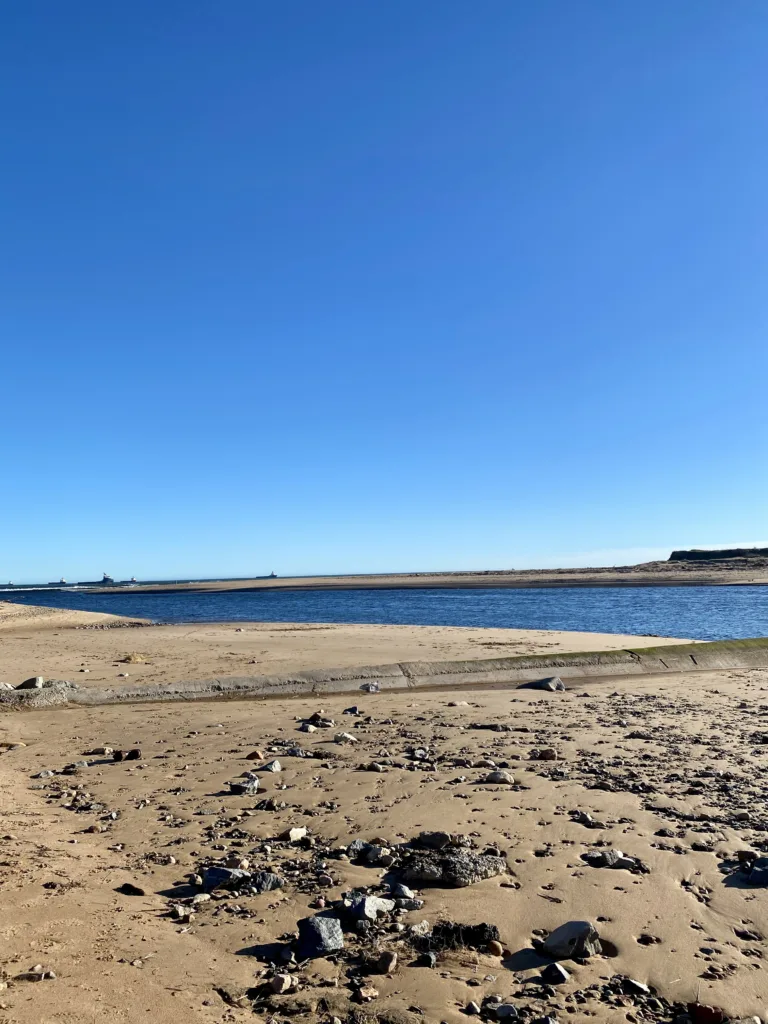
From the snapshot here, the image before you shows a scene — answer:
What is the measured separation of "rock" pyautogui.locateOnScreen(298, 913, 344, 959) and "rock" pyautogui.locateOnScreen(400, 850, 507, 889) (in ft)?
3.25

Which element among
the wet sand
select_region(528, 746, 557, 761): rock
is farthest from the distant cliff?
select_region(528, 746, 557, 761): rock

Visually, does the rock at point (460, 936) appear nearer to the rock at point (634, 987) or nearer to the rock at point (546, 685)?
the rock at point (634, 987)

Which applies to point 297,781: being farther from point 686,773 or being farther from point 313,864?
point 686,773

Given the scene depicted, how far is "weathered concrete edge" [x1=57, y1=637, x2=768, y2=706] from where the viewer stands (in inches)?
580

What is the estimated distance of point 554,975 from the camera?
4113 mm

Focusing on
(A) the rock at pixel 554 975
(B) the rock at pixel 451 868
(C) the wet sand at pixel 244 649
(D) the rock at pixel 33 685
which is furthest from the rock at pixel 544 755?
(D) the rock at pixel 33 685

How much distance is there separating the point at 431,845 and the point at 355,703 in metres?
7.63

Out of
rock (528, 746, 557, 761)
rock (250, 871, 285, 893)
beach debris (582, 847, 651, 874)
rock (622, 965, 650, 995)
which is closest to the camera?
rock (622, 965, 650, 995)

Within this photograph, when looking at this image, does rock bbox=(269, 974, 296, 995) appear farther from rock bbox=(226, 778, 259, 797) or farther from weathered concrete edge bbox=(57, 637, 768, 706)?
weathered concrete edge bbox=(57, 637, 768, 706)

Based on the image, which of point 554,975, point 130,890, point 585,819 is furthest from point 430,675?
point 554,975

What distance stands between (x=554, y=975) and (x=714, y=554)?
141080mm

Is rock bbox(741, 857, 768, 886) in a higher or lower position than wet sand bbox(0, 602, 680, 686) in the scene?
higher

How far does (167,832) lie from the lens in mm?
6508

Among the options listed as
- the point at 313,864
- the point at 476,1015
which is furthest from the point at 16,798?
the point at 476,1015
